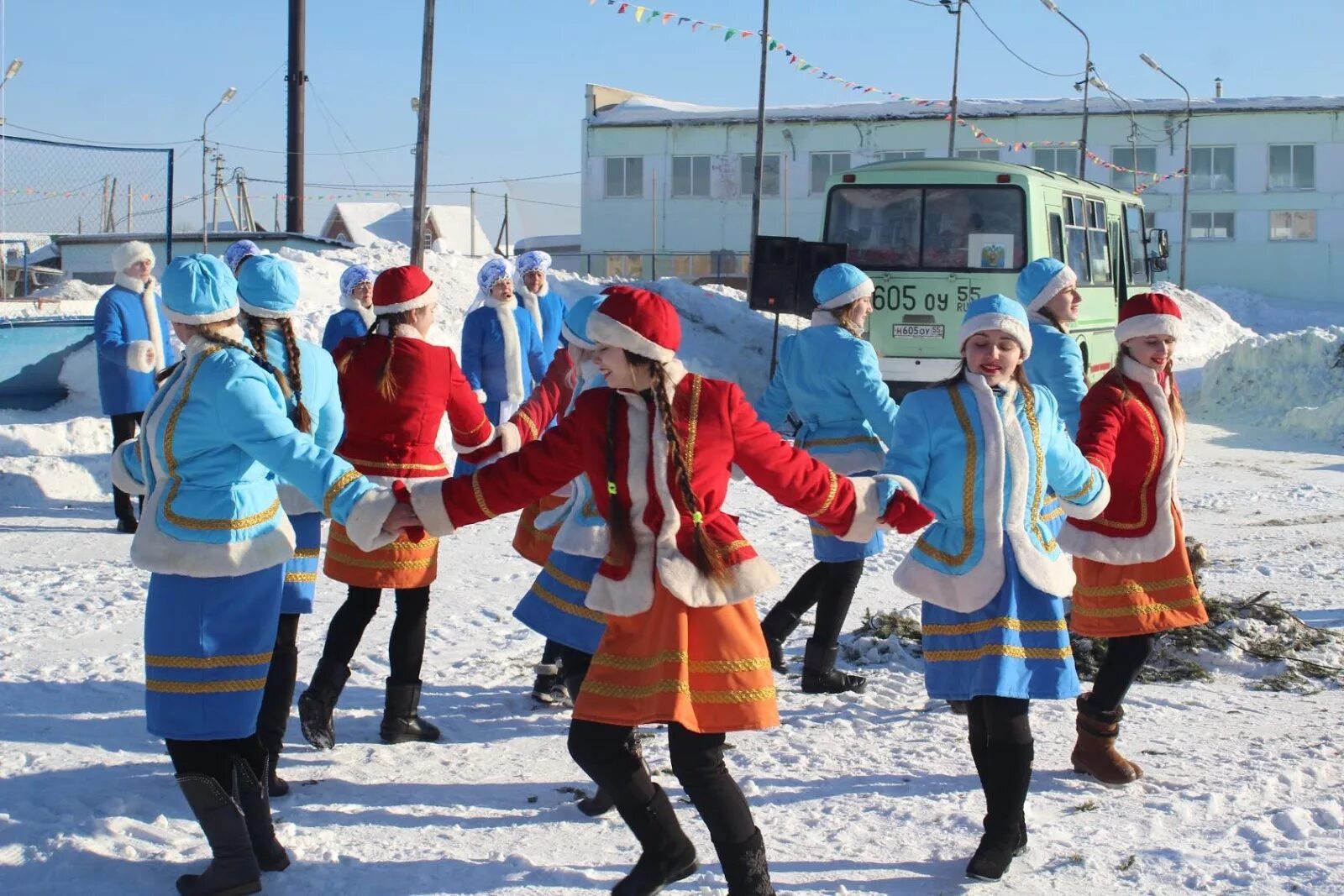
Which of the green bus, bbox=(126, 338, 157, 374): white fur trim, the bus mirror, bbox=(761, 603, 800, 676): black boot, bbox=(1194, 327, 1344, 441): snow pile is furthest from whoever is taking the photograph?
the bus mirror

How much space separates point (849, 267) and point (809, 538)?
3591 mm

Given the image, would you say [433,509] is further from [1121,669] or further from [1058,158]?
[1058,158]

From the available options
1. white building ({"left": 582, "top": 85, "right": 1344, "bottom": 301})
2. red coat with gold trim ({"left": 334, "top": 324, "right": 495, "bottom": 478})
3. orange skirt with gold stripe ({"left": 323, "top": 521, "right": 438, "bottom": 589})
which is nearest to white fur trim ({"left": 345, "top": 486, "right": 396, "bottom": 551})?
orange skirt with gold stripe ({"left": 323, "top": 521, "right": 438, "bottom": 589})

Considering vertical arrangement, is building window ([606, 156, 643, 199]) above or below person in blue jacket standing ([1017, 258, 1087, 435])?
above

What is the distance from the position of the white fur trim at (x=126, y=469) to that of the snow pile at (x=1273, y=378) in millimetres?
16236

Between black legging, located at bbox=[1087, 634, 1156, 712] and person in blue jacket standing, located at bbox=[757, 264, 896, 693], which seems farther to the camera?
person in blue jacket standing, located at bbox=[757, 264, 896, 693]

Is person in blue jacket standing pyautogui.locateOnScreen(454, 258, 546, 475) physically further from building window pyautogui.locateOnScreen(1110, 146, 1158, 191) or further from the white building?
building window pyautogui.locateOnScreen(1110, 146, 1158, 191)

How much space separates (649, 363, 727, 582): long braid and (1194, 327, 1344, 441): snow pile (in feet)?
52.8

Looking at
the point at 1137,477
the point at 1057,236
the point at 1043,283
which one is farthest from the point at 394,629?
the point at 1057,236

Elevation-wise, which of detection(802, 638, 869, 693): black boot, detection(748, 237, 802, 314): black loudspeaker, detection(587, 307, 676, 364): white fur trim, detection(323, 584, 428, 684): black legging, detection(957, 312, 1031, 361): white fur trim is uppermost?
detection(748, 237, 802, 314): black loudspeaker

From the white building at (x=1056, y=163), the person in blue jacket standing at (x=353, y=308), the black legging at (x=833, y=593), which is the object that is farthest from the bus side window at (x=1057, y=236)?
the white building at (x=1056, y=163)

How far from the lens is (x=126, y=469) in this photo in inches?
166

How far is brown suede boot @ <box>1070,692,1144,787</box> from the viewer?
4.76 metres

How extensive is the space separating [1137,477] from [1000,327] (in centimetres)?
99
